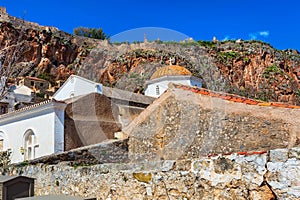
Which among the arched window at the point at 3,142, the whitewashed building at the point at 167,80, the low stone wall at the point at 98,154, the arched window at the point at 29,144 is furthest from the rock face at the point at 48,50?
the low stone wall at the point at 98,154

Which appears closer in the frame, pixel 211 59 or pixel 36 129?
pixel 36 129

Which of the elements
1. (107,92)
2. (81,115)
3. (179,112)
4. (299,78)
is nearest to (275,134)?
(179,112)

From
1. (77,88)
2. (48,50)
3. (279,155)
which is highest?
(48,50)

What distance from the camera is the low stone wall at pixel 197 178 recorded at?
3.77 m

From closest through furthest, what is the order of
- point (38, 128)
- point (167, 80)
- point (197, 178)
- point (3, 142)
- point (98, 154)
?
point (197, 178) < point (98, 154) < point (38, 128) < point (3, 142) < point (167, 80)

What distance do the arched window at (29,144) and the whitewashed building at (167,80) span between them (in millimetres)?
9602

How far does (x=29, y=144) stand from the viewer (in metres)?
18.0

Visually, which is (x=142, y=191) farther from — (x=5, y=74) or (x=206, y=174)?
(x=5, y=74)

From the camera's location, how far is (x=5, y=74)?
1041 cm

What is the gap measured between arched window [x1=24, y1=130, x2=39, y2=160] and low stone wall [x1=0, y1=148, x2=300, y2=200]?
11209mm

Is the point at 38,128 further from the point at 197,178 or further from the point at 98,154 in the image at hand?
the point at 197,178

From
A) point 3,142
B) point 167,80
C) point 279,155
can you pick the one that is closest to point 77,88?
point 3,142

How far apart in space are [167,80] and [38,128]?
10.1m

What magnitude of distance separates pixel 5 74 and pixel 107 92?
10.7m
